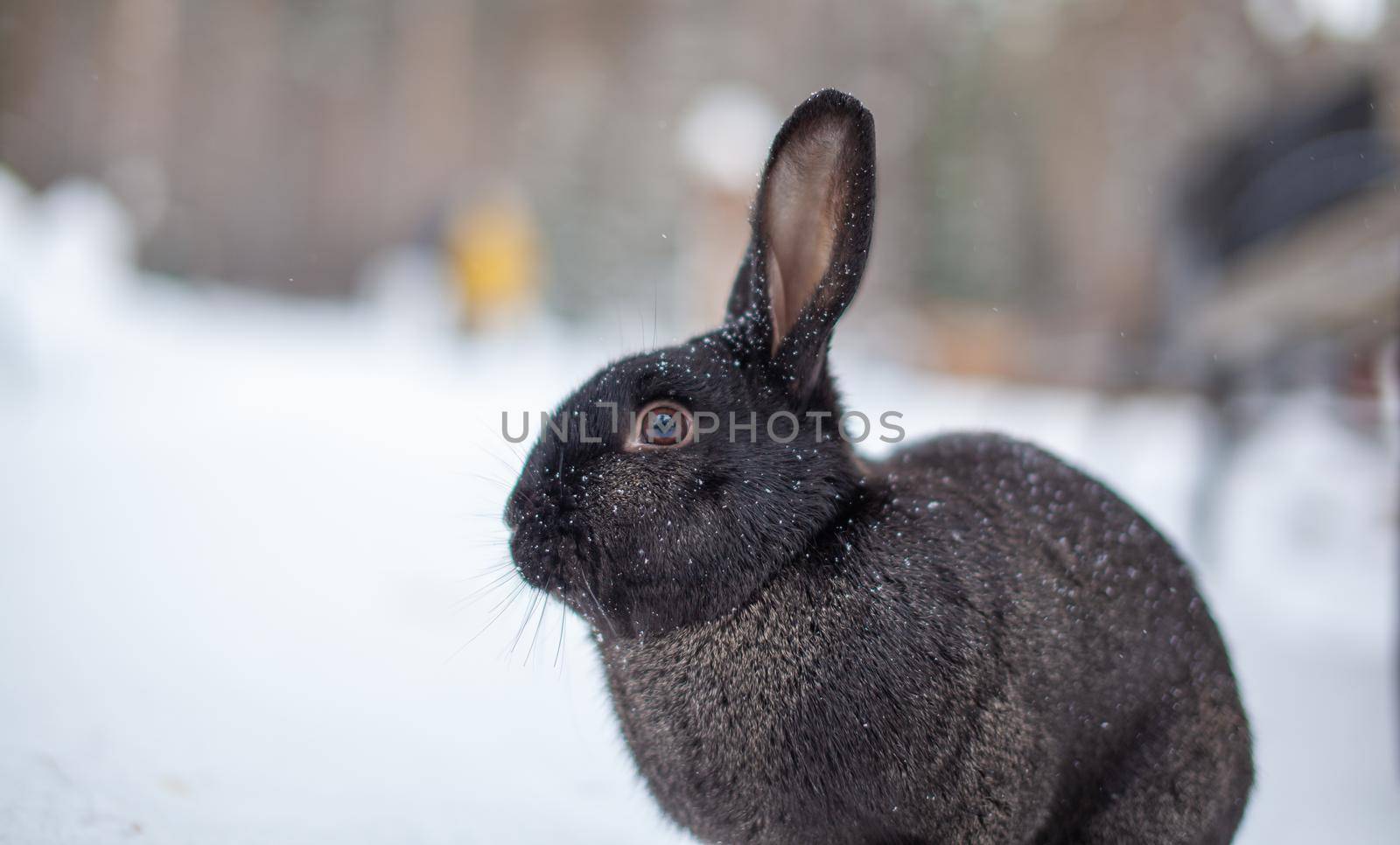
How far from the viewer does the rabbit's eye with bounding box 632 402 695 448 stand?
118 cm

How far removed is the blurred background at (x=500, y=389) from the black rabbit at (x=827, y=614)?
0.16m

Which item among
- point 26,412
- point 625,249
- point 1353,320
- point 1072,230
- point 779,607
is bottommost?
point 26,412

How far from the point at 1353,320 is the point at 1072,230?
7.07 metres

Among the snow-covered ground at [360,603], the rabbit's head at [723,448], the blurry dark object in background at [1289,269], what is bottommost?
the snow-covered ground at [360,603]

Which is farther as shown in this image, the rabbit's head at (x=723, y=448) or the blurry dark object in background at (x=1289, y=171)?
the blurry dark object in background at (x=1289, y=171)

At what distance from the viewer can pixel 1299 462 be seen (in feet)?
11.0

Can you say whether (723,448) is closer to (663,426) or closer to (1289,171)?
(663,426)

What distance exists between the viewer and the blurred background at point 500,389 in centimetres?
152

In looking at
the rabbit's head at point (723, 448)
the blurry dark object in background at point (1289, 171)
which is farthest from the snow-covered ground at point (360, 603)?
the blurry dark object in background at point (1289, 171)

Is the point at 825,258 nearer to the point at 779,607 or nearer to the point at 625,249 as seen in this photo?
the point at 779,607

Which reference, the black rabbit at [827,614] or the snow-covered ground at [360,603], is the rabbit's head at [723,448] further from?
the snow-covered ground at [360,603]

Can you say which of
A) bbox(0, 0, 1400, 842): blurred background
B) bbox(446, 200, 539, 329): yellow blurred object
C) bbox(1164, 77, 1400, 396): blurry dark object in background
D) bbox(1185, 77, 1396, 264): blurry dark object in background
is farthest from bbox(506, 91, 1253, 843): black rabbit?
bbox(446, 200, 539, 329): yellow blurred object

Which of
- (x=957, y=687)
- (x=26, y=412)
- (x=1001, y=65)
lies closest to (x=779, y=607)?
(x=957, y=687)

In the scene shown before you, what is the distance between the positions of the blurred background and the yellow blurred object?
0.08 meters
